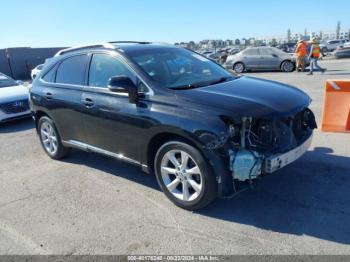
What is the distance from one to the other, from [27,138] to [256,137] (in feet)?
19.4

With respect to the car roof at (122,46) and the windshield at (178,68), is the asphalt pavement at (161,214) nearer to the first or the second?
the windshield at (178,68)

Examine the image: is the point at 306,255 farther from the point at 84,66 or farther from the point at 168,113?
the point at 84,66

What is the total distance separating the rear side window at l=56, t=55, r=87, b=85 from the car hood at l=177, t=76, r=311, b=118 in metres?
1.92

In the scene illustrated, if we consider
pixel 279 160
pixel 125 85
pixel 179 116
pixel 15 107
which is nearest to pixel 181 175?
pixel 179 116

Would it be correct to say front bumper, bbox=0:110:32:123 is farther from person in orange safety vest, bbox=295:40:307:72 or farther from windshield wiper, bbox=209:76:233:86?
person in orange safety vest, bbox=295:40:307:72

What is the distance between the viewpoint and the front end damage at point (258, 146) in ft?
11.8

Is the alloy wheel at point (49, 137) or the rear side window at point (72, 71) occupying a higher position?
the rear side window at point (72, 71)

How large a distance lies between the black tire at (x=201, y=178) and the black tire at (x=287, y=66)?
1686cm

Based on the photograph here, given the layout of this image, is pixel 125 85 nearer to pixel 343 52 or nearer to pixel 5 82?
pixel 5 82

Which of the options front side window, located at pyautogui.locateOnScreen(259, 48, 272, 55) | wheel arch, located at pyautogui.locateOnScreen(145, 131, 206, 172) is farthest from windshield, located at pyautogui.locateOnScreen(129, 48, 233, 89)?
front side window, located at pyautogui.locateOnScreen(259, 48, 272, 55)

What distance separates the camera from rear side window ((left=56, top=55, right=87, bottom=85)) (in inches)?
207

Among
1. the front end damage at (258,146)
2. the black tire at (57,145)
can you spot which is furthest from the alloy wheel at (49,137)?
the front end damage at (258,146)

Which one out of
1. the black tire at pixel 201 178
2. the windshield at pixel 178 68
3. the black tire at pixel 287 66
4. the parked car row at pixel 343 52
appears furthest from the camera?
the parked car row at pixel 343 52

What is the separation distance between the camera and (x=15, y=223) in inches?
162
